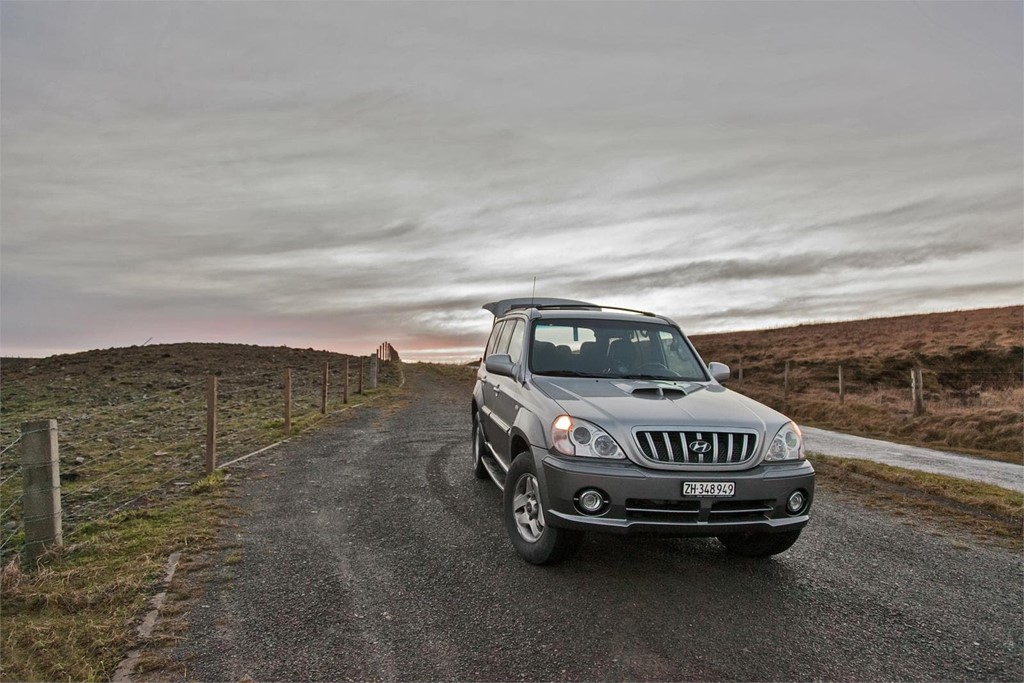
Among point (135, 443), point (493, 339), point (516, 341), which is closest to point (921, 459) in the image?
point (493, 339)

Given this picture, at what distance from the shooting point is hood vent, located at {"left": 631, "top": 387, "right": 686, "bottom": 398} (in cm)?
514

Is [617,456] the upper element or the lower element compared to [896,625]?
upper

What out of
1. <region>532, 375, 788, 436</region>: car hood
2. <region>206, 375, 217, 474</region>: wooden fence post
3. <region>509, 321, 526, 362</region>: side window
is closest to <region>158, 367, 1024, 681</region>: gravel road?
<region>532, 375, 788, 436</region>: car hood

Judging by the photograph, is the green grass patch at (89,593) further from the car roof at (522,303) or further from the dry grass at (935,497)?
the dry grass at (935,497)

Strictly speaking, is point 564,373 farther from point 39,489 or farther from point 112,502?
point 112,502

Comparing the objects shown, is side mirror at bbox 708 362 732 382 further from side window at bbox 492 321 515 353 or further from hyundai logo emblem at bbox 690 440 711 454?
side window at bbox 492 321 515 353

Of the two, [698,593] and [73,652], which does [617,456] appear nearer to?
[698,593]

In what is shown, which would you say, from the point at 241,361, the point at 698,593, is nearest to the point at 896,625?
the point at 698,593

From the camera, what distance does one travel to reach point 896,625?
4258 millimetres

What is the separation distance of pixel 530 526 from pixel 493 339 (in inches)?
140

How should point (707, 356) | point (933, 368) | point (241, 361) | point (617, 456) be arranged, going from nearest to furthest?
point (617, 456)
point (933, 368)
point (241, 361)
point (707, 356)

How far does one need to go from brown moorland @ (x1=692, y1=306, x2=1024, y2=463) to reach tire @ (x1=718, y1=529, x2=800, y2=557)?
10704 millimetres

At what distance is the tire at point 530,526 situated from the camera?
4789 millimetres

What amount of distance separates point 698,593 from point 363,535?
3036mm
